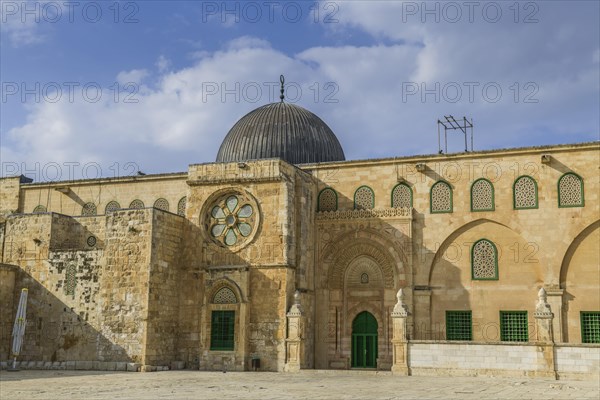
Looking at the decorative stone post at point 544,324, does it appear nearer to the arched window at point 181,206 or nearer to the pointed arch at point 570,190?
the pointed arch at point 570,190

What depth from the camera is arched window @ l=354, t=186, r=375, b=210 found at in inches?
970

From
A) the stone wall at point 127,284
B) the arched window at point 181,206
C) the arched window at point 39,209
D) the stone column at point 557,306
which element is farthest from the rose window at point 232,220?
the stone column at point 557,306

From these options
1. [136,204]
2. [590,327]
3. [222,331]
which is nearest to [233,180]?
[222,331]

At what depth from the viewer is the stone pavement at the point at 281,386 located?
13.6 metres

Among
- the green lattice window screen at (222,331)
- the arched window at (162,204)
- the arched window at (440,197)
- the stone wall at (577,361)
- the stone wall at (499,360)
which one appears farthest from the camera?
the arched window at (162,204)

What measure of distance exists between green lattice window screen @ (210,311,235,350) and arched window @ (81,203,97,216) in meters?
8.13

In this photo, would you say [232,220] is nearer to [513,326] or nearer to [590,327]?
[513,326]

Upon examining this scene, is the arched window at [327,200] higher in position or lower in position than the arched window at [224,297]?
higher

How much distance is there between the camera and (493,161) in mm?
23391

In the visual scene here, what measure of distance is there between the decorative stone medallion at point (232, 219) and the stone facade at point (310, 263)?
0.05m

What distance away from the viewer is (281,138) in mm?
27500

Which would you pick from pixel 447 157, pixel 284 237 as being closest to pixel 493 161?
pixel 447 157

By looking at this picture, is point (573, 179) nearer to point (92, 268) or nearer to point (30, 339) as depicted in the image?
point (92, 268)

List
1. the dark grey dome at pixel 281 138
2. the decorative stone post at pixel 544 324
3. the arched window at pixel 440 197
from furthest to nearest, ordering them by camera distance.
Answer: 1. the dark grey dome at pixel 281 138
2. the arched window at pixel 440 197
3. the decorative stone post at pixel 544 324
